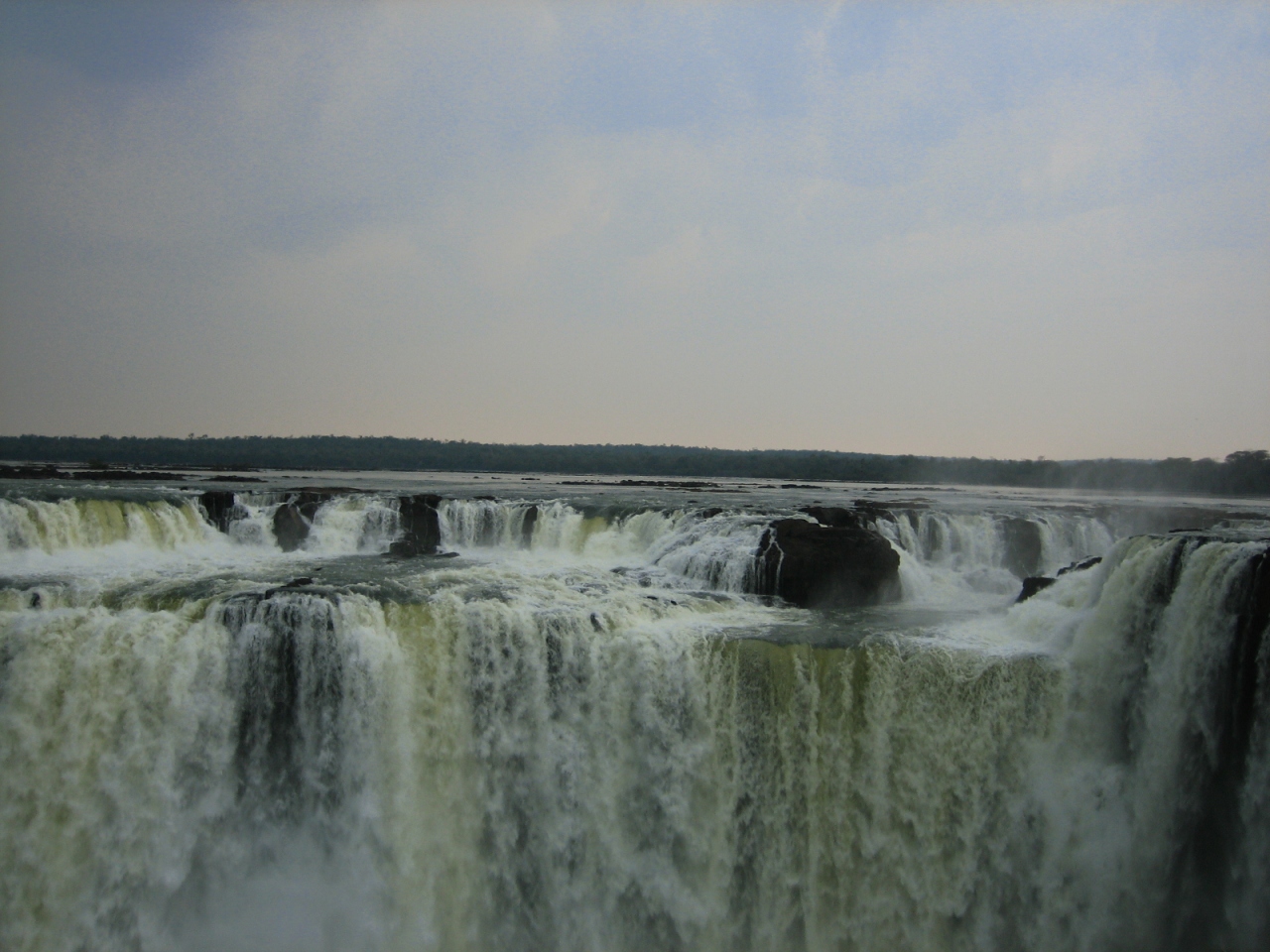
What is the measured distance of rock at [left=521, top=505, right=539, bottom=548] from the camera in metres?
20.5

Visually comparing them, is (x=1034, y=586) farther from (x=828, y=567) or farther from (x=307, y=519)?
(x=307, y=519)

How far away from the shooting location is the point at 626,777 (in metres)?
10.2

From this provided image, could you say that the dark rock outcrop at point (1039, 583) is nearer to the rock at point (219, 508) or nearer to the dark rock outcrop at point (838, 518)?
the dark rock outcrop at point (838, 518)

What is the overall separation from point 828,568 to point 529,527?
26.9ft

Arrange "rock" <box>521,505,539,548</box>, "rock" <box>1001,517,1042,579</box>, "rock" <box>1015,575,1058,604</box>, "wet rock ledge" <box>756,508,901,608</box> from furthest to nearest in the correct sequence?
"rock" <box>521,505,539,548</box> → "rock" <box>1001,517,1042,579</box> → "wet rock ledge" <box>756,508,901,608</box> → "rock" <box>1015,575,1058,604</box>

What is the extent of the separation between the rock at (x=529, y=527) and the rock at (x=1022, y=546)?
10597 millimetres

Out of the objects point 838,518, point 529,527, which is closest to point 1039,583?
point 838,518

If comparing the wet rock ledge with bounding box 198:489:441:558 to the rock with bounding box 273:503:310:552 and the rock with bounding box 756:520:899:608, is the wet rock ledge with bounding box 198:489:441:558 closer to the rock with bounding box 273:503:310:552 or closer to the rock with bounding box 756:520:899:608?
the rock with bounding box 273:503:310:552

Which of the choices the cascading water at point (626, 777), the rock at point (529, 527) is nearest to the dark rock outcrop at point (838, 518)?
the rock at point (529, 527)

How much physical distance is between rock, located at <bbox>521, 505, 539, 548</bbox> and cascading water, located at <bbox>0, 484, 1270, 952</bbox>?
9.45 m

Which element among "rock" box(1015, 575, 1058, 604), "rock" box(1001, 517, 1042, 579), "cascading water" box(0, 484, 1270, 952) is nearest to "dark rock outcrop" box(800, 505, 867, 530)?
"rock" box(1001, 517, 1042, 579)

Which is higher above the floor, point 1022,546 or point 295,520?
point 295,520

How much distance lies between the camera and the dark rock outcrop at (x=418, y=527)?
19422mm

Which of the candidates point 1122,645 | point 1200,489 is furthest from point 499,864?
point 1200,489
